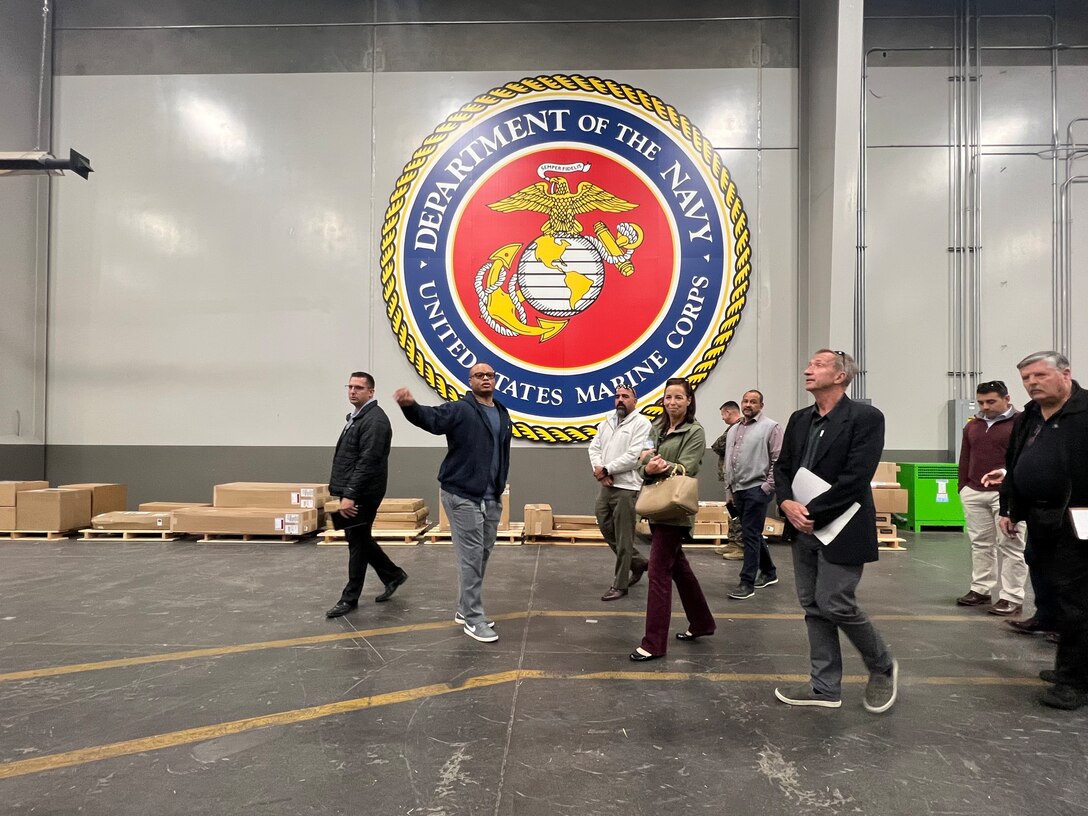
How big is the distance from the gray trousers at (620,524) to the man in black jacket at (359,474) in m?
1.95

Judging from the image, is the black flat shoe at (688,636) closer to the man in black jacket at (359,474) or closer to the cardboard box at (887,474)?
the man in black jacket at (359,474)

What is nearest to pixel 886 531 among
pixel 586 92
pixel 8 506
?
pixel 586 92

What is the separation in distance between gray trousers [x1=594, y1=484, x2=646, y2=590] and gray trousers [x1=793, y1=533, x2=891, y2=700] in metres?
2.12

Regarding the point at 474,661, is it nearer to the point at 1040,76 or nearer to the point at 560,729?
the point at 560,729

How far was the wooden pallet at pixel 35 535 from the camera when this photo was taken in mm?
8141

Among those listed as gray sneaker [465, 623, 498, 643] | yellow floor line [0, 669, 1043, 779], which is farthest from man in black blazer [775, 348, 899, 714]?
gray sneaker [465, 623, 498, 643]

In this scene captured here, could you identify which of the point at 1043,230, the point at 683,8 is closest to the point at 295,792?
the point at 683,8

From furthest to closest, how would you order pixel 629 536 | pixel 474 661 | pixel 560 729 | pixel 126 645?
pixel 629 536
pixel 126 645
pixel 474 661
pixel 560 729

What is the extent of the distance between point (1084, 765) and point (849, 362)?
2002 millimetres

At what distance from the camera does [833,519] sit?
9.87 feet

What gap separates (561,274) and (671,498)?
623cm

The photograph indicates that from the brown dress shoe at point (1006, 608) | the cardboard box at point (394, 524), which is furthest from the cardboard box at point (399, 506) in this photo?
the brown dress shoe at point (1006, 608)

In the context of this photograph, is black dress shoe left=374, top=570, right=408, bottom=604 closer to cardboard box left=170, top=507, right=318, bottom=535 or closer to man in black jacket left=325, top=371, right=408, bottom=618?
man in black jacket left=325, top=371, right=408, bottom=618

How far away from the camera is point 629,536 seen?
536 centimetres
